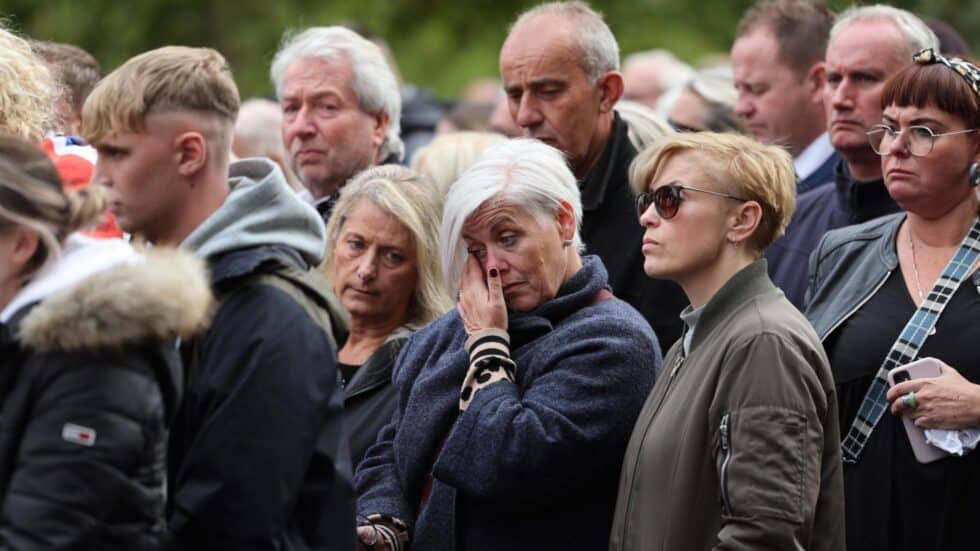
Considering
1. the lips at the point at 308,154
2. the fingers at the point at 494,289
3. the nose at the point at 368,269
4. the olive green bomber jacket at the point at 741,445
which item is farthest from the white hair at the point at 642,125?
the olive green bomber jacket at the point at 741,445

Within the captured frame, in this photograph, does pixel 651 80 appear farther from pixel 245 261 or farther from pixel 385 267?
pixel 245 261

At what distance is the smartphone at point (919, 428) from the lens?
14.3 feet

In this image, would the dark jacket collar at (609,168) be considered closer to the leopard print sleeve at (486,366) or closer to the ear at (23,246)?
the leopard print sleeve at (486,366)

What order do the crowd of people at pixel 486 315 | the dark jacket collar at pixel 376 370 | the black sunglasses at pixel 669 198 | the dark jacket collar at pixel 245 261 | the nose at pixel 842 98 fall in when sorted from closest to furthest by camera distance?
the crowd of people at pixel 486 315
the dark jacket collar at pixel 245 261
the black sunglasses at pixel 669 198
the dark jacket collar at pixel 376 370
the nose at pixel 842 98

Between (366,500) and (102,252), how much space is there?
1.52 metres

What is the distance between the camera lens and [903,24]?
Result: 5.97 metres

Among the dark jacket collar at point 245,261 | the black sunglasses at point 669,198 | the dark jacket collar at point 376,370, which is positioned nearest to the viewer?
the dark jacket collar at point 245,261

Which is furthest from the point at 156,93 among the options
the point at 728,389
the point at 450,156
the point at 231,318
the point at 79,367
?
the point at 450,156

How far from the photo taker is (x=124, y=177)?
3455mm

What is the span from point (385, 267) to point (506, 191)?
0.74m

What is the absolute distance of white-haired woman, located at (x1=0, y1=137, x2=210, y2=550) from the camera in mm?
2938

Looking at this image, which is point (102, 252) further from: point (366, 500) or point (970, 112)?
point (970, 112)

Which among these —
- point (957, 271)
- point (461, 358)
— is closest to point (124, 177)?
point (461, 358)

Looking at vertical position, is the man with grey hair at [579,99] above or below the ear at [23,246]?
above
